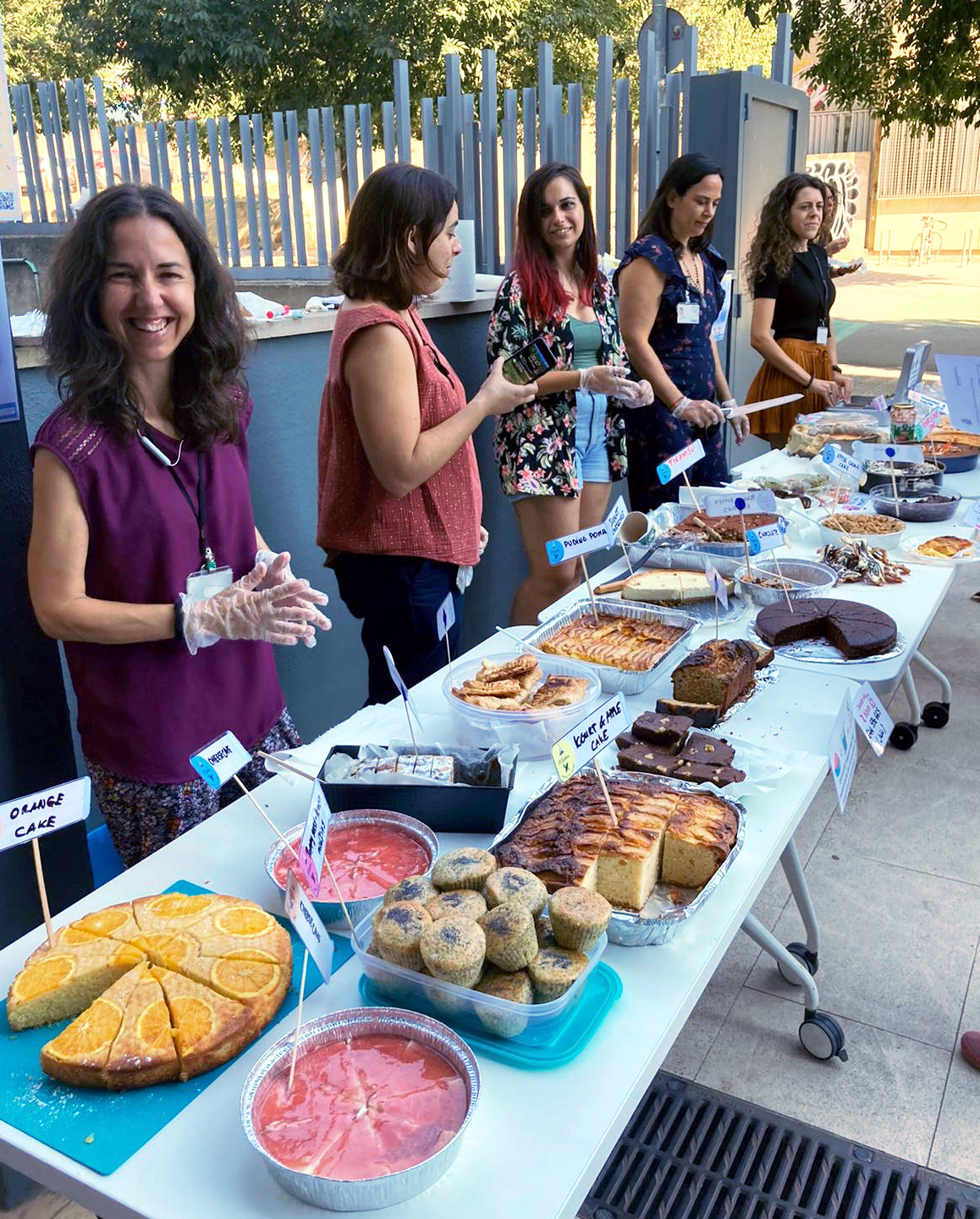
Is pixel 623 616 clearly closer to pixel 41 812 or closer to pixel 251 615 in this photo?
pixel 251 615

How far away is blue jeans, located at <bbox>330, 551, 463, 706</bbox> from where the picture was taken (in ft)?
8.74

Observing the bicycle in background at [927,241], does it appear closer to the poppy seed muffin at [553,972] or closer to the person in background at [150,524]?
the person in background at [150,524]

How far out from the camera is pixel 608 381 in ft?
10.8

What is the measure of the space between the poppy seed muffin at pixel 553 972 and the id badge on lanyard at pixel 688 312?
3160 millimetres

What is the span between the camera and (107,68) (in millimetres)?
16984

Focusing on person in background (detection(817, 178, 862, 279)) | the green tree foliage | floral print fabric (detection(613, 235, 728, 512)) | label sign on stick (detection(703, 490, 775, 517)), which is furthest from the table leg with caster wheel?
the green tree foliage

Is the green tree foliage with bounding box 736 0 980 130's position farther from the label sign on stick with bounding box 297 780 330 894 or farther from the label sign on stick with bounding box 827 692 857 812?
the label sign on stick with bounding box 297 780 330 894

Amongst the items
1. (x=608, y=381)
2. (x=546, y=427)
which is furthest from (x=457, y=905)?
(x=546, y=427)

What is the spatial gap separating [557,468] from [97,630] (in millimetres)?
2241

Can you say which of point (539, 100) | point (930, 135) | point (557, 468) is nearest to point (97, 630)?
point (557, 468)

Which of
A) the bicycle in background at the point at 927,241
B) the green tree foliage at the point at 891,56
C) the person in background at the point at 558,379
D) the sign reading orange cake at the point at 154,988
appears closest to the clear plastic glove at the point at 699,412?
the person in background at the point at 558,379

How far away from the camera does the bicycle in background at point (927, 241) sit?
24516 millimetres

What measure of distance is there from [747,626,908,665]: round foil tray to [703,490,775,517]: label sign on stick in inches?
22.4

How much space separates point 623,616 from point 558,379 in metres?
1.35
